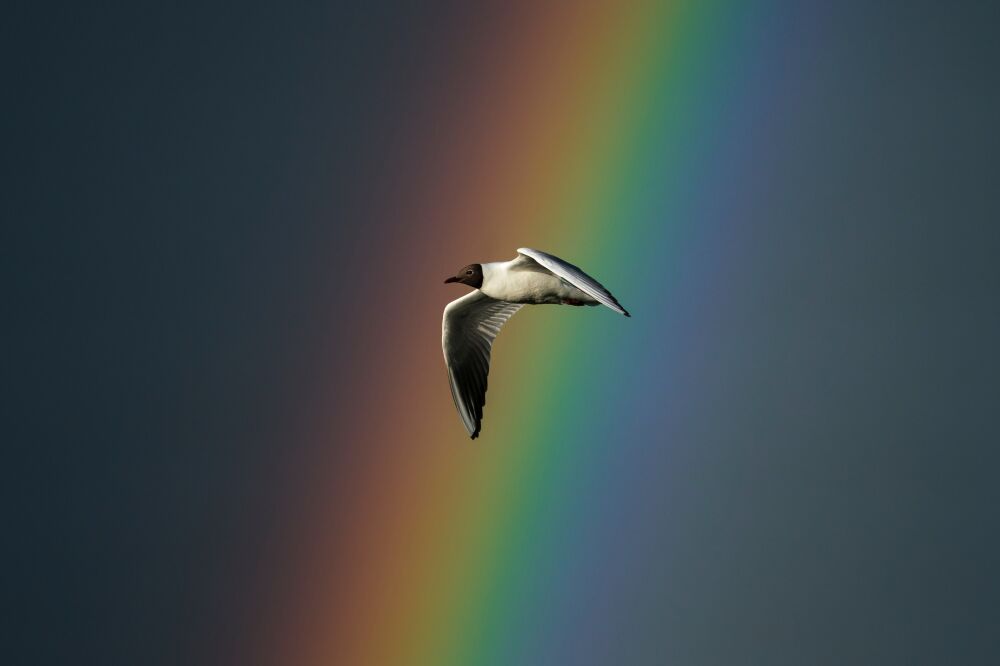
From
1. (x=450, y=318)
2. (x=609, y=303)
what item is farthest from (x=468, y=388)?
(x=609, y=303)

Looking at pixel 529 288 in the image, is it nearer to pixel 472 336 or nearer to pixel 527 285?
pixel 527 285

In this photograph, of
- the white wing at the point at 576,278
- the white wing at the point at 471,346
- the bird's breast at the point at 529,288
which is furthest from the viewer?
the white wing at the point at 471,346

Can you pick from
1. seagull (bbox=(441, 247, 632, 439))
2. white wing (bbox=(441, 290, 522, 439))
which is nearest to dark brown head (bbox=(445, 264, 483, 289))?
seagull (bbox=(441, 247, 632, 439))

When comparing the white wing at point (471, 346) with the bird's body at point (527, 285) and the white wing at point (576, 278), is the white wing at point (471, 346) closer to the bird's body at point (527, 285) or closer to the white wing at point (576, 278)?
the bird's body at point (527, 285)

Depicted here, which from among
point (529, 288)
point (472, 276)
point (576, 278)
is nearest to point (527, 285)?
point (529, 288)

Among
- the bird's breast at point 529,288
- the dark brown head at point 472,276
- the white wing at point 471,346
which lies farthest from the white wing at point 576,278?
the white wing at point 471,346

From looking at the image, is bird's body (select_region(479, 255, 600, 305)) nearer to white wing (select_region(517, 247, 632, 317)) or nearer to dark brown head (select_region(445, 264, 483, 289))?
dark brown head (select_region(445, 264, 483, 289))
